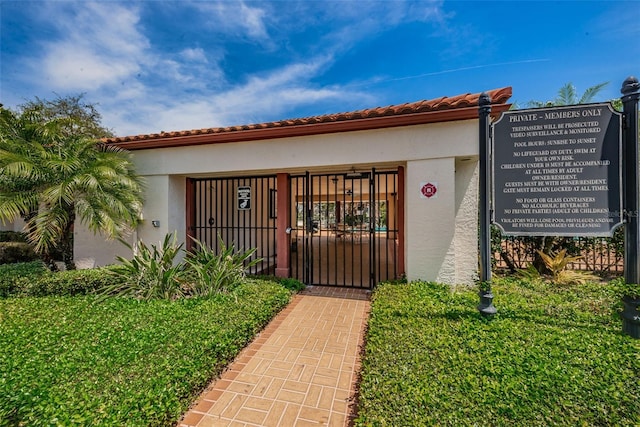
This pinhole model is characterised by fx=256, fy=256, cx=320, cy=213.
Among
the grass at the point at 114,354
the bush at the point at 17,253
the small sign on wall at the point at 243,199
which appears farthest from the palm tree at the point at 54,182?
the bush at the point at 17,253

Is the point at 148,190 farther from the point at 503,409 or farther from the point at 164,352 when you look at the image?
the point at 503,409

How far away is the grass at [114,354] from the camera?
2117 mm

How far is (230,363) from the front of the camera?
3.43m

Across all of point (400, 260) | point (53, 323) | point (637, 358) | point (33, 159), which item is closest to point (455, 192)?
point (400, 260)

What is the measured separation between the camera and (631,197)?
313 cm

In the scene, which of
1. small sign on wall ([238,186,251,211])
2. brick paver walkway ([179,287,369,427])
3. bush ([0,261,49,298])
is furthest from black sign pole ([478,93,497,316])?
bush ([0,261,49,298])

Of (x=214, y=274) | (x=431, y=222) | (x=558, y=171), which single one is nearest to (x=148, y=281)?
(x=214, y=274)

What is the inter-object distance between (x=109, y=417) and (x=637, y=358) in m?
4.97

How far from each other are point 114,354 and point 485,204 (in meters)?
5.03

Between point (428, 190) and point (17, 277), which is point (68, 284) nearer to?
point (17, 277)

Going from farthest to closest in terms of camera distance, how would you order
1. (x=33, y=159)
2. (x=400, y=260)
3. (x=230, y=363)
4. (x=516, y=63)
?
(x=516, y=63) → (x=400, y=260) → (x=33, y=159) → (x=230, y=363)

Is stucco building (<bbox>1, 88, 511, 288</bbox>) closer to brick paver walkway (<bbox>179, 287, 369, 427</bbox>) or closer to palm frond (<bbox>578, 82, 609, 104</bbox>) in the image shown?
brick paver walkway (<bbox>179, 287, 369, 427</bbox>)

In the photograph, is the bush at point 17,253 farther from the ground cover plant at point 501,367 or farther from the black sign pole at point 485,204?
A: the black sign pole at point 485,204

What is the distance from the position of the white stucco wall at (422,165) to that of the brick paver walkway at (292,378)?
80.6 inches
